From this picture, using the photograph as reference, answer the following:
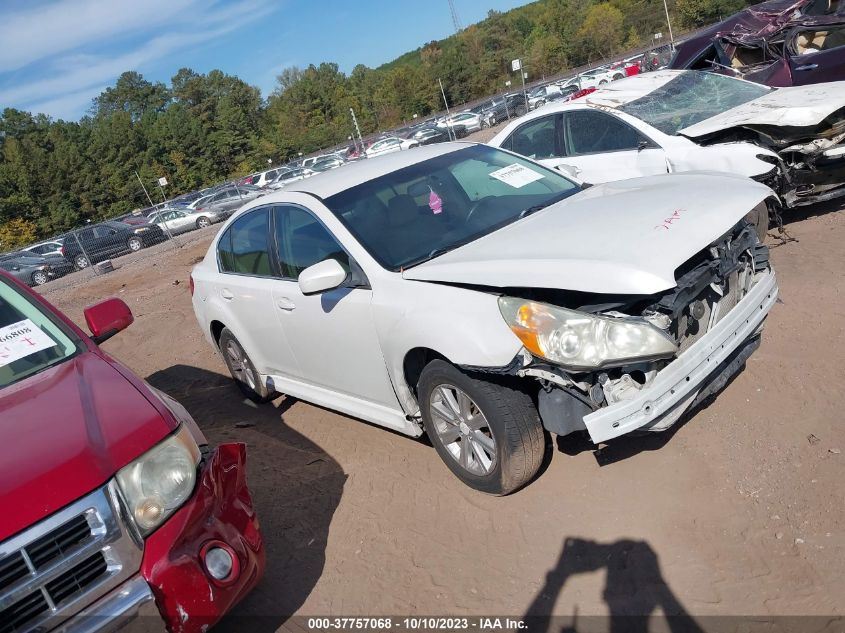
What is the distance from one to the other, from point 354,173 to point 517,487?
2359mm

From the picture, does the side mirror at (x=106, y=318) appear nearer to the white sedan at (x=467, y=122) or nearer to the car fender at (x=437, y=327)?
the car fender at (x=437, y=327)

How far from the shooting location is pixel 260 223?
16.1 feet

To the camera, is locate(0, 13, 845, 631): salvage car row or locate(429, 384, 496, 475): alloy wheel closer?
locate(0, 13, 845, 631): salvage car row

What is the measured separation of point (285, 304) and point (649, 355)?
8.07ft

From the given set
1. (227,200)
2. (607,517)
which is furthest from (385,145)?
(607,517)

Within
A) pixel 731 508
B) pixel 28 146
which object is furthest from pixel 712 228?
pixel 28 146

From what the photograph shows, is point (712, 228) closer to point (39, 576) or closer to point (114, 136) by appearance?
point (39, 576)

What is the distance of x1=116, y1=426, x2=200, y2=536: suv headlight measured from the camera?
2.54 meters

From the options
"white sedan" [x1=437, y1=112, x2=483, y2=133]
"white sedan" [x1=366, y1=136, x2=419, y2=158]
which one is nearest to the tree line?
"white sedan" [x1=437, y1=112, x2=483, y2=133]

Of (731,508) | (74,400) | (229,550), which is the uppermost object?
(74,400)

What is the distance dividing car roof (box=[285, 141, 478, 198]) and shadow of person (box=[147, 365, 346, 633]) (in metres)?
1.82

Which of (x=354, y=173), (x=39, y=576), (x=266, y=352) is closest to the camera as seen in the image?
(x=39, y=576)

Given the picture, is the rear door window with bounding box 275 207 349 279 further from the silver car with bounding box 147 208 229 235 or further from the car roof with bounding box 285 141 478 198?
the silver car with bounding box 147 208 229 235

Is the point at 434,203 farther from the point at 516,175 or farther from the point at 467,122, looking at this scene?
the point at 467,122
